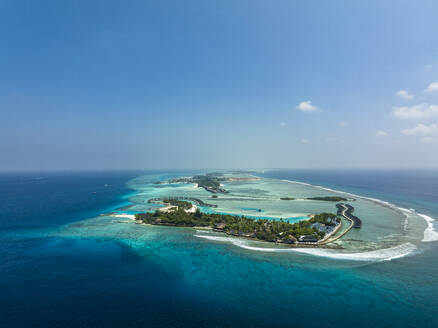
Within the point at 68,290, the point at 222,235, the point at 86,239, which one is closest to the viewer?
the point at 68,290

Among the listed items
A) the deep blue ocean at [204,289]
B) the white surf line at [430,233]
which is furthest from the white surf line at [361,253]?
the white surf line at [430,233]

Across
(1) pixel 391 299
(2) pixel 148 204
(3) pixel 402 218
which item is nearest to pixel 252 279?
(1) pixel 391 299

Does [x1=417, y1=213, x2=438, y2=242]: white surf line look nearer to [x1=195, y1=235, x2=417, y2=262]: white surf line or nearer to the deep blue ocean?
the deep blue ocean

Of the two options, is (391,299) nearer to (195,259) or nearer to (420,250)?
(420,250)

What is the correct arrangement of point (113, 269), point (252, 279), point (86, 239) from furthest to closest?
point (86, 239) < point (113, 269) < point (252, 279)

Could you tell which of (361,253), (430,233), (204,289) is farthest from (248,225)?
(430,233)

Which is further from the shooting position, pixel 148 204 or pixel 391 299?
pixel 148 204

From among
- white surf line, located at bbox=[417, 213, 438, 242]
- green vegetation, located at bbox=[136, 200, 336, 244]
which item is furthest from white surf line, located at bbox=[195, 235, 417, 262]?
white surf line, located at bbox=[417, 213, 438, 242]
